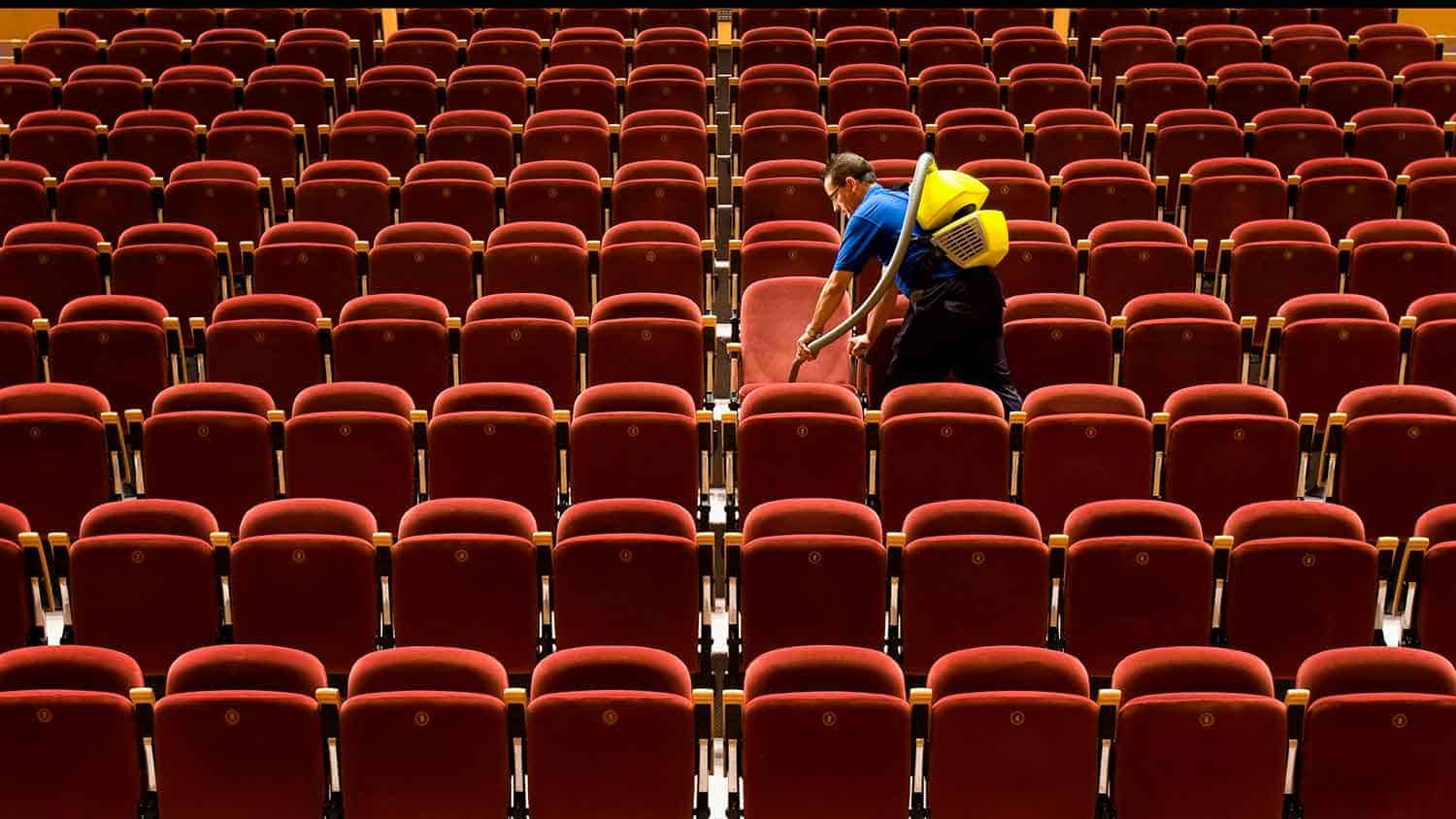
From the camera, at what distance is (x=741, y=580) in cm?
201

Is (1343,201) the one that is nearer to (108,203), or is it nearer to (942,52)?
(942,52)

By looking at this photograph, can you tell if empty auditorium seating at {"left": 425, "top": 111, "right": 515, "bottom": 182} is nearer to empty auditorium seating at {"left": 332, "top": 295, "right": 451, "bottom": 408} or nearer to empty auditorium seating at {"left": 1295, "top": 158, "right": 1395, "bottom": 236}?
empty auditorium seating at {"left": 332, "top": 295, "right": 451, "bottom": 408}

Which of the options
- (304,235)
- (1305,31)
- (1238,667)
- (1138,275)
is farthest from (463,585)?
(1305,31)

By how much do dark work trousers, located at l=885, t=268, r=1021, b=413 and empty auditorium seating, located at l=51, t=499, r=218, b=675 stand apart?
3.22 feet

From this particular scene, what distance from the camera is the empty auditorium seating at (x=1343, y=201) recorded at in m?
3.00

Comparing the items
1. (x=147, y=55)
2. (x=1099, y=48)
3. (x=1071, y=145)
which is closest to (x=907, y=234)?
Result: (x=1071, y=145)

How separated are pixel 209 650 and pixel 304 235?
118 centimetres

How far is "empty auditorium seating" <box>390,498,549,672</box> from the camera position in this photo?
2.00 meters

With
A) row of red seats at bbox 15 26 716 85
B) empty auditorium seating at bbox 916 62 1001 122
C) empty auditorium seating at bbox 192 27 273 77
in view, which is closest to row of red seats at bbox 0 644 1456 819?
empty auditorium seating at bbox 916 62 1001 122

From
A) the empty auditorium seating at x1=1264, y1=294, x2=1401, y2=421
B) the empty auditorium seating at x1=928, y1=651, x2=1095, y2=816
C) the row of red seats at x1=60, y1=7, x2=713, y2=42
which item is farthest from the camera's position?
the row of red seats at x1=60, y1=7, x2=713, y2=42

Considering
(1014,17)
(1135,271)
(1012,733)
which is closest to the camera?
(1012,733)

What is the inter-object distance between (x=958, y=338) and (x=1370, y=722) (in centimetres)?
83

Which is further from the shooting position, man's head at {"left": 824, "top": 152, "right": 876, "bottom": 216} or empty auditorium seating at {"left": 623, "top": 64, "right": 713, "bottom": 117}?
empty auditorium seating at {"left": 623, "top": 64, "right": 713, "bottom": 117}

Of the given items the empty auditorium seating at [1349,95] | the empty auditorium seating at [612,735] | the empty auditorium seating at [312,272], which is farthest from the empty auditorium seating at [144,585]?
the empty auditorium seating at [1349,95]
